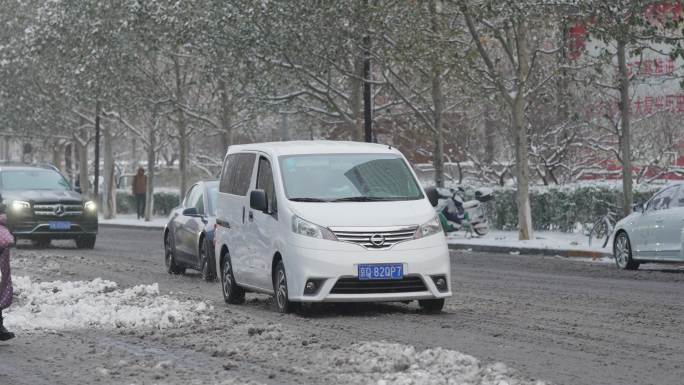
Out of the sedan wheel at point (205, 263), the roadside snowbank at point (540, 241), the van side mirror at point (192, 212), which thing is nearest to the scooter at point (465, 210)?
the roadside snowbank at point (540, 241)

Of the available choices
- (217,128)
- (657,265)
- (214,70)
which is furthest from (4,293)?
(217,128)

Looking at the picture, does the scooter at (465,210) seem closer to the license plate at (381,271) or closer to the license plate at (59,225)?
the license plate at (59,225)

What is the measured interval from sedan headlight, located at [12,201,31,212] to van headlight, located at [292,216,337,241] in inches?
682

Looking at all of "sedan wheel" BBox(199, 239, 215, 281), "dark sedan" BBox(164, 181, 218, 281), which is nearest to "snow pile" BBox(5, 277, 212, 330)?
"sedan wheel" BBox(199, 239, 215, 281)

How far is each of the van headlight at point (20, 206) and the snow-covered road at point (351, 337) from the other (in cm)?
1105

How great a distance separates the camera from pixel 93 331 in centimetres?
1368

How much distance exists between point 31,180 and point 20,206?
57.5 inches

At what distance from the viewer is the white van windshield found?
48.2 ft

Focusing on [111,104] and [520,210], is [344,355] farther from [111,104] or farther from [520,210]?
[111,104]

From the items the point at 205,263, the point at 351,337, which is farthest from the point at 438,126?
the point at 351,337

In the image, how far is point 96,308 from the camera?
15141 mm

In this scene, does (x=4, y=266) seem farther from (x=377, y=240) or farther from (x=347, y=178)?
(x=347, y=178)

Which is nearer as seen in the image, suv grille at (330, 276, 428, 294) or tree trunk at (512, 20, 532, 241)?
suv grille at (330, 276, 428, 294)

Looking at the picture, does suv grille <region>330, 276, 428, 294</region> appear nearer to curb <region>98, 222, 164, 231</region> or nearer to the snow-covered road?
A: the snow-covered road
